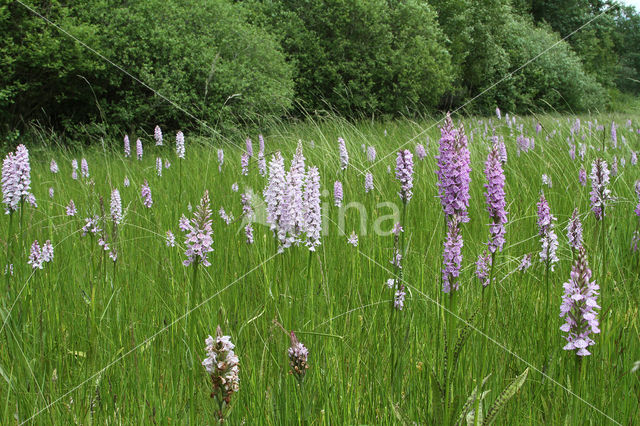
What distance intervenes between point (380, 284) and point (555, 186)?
9.94ft

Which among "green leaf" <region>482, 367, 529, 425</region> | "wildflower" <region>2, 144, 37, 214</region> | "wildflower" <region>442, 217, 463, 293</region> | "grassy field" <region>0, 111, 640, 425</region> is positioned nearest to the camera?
"green leaf" <region>482, 367, 529, 425</region>

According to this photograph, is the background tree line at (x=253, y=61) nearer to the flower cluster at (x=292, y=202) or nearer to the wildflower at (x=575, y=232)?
the wildflower at (x=575, y=232)

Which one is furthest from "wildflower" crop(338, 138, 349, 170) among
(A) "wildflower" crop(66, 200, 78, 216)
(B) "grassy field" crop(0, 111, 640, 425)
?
(A) "wildflower" crop(66, 200, 78, 216)

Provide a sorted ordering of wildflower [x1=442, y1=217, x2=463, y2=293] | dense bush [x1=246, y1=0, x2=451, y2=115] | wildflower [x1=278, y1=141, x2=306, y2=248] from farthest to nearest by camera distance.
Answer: dense bush [x1=246, y1=0, x2=451, y2=115], wildflower [x1=278, y1=141, x2=306, y2=248], wildflower [x1=442, y1=217, x2=463, y2=293]

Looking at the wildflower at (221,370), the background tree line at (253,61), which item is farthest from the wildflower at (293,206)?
the background tree line at (253,61)

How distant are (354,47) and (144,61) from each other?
736 centimetres

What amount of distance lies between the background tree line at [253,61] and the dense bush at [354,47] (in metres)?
0.05

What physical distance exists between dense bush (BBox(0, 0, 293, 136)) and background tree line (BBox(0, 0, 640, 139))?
33mm

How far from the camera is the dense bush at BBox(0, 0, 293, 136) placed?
1064cm

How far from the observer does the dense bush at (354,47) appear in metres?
15.8

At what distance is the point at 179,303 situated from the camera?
8.29 feet

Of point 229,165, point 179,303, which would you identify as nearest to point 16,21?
point 229,165

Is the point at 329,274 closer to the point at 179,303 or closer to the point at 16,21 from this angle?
the point at 179,303

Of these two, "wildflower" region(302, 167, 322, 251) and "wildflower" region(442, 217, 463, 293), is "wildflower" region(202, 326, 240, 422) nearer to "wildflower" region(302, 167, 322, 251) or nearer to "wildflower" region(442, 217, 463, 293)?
"wildflower" region(442, 217, 463, 293)
